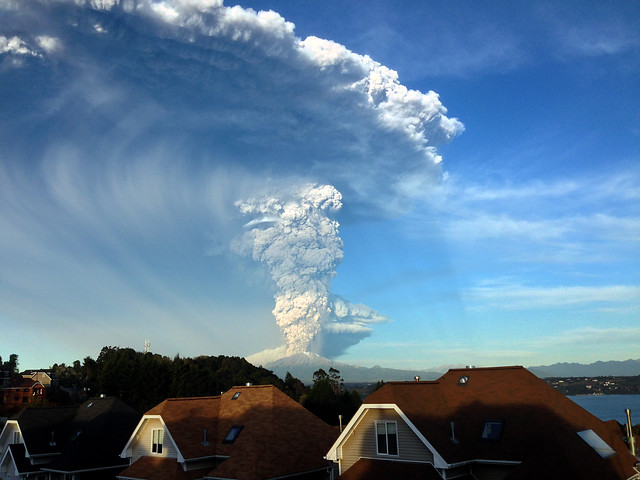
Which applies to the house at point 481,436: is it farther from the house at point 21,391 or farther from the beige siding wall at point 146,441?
the house at point 21,391

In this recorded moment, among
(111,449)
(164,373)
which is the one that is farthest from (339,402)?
(111,449)

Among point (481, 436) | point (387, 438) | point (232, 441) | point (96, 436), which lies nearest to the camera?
point (481, 436)

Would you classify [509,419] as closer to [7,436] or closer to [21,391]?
[7,436]

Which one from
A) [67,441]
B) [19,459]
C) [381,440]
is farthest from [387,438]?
[19,459]

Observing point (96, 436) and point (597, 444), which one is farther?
point (96, 436)

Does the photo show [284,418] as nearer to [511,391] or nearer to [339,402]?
[511,391]

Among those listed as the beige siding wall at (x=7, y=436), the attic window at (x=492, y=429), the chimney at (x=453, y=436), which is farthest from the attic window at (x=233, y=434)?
the beige siding wall at (x=7, y=436)

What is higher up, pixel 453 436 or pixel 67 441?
pixel 453 436

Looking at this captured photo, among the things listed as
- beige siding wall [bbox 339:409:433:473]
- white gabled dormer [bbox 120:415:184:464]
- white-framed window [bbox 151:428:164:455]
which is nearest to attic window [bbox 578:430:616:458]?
beige siding wall [bbox 339:409:433:473]
